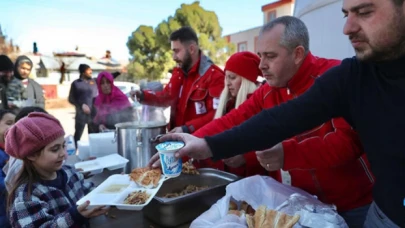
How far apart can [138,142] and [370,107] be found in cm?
142

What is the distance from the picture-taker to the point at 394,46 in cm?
98

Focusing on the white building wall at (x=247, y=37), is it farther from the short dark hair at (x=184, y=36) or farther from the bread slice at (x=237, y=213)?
the bread slice at (x=237, y=213)

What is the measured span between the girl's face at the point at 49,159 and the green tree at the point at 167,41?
17.7 m

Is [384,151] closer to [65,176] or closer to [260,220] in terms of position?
[260,220]

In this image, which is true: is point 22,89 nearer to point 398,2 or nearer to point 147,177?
point 147,177

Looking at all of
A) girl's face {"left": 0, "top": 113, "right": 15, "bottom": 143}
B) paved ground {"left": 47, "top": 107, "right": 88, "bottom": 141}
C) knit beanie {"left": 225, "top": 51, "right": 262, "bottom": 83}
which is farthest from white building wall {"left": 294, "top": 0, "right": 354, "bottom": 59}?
paved ground {"left": 47, "top": 107, "right": 88, "bottom": 141}

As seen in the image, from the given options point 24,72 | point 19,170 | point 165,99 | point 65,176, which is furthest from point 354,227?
point 24,72

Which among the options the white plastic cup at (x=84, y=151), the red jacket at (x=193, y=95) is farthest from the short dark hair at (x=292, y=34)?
the white plastic cup at (x=84, y=151)

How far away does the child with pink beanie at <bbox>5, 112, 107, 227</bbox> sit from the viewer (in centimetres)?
129

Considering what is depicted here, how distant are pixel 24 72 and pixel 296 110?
442cm

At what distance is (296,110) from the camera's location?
1.26 meters

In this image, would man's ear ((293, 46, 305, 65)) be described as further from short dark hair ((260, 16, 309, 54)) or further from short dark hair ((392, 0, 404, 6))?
short dark hair ((392, 0, 404, 6))

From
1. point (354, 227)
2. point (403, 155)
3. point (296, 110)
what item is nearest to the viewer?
point (403, 155)

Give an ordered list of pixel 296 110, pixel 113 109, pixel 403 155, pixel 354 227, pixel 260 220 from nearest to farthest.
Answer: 1. pixel 403 155
2. pixel 260 220
3. pixel 296 110
4. pixel 354 227
5. pixel 113 109
